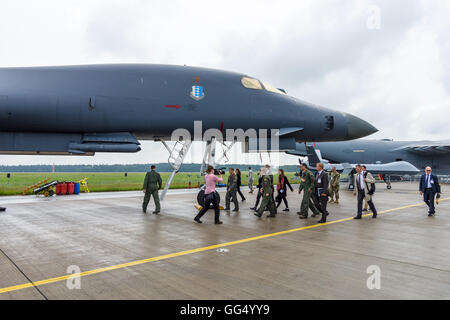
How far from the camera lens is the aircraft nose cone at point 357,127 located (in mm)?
9771

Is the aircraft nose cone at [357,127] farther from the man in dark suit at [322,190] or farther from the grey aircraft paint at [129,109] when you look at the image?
the man in dark suit at [322,190]

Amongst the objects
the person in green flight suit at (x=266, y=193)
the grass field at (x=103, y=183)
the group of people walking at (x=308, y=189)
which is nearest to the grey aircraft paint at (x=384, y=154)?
the grass field at (x=103, y=183)

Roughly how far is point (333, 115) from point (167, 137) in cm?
556

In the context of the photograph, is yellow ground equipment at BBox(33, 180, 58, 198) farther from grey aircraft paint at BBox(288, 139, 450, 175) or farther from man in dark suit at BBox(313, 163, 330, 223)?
grey aircraft paint at BBox(288, 139, 450, 175)

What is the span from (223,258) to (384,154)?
34.7 meters

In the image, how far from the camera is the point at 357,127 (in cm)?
980

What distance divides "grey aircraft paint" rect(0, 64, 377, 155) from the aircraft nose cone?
4 cm

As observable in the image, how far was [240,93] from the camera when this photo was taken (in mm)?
8898

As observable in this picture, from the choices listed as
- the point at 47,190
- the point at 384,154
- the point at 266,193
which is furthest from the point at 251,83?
the point at 384,154

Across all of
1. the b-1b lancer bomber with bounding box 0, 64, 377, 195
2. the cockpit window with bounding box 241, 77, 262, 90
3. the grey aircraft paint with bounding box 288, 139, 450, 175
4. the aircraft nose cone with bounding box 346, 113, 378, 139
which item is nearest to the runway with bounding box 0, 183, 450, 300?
the b-1b lancer bomber with bounding box 0, 64, 377, 195

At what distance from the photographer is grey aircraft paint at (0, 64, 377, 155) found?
7.05 meters

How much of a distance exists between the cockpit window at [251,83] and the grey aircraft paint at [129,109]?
155 millimetres
